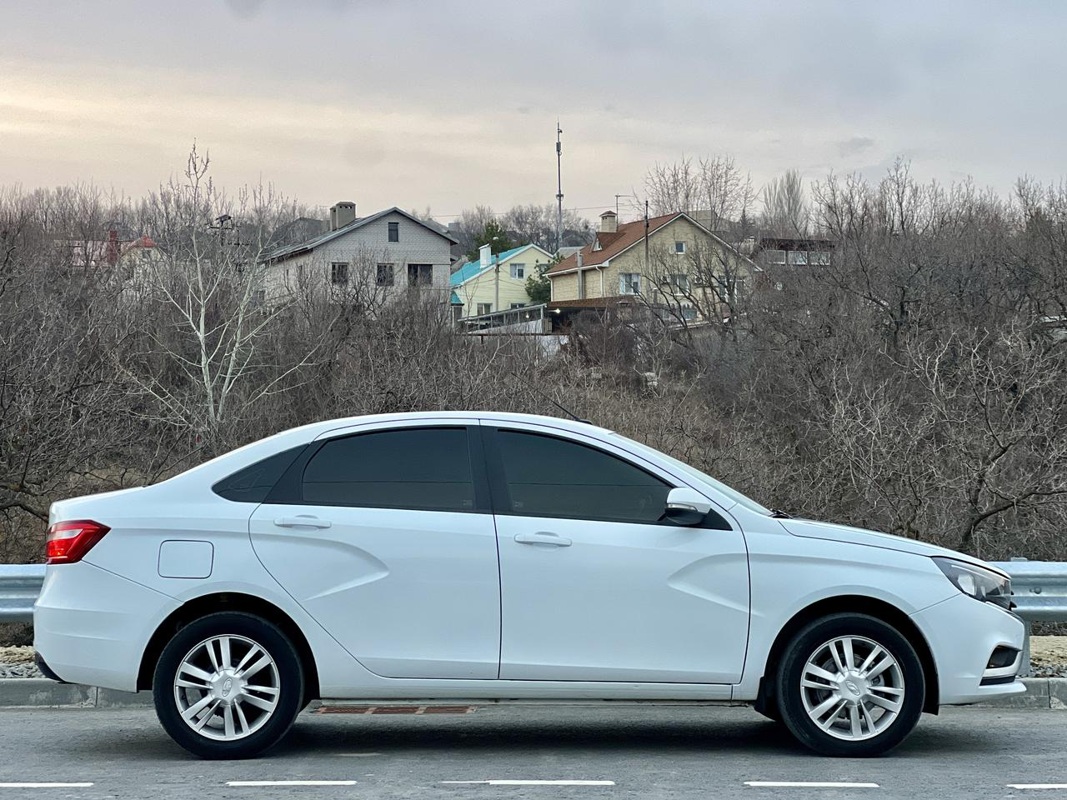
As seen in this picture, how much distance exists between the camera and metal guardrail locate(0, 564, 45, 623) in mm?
7691

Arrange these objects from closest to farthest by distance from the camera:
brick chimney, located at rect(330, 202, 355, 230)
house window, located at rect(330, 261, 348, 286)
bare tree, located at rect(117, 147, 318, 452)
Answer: bare tree, located at rect(117, 147, 318, 452), house window, located at rect(330, 261, 348, 286), brick chimney, located at rect(330, 202, 355, 230)

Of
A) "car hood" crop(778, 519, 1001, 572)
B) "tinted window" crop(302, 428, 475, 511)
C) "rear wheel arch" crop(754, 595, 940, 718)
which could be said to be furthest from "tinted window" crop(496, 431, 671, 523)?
"rear wheel arch" crop(754, 595, 940, 718)

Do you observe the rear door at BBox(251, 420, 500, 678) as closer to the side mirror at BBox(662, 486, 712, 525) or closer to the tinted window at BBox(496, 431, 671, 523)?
the tinted window at BBox(496, 431, 671, 523)

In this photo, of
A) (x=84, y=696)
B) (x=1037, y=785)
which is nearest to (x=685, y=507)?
(x=1037, y=785)

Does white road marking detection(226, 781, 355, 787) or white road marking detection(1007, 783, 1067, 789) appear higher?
white road marking detection(226, 781, 355, 787)

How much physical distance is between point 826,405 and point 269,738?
1800 cm

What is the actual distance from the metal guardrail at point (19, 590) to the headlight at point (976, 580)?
17.9ft

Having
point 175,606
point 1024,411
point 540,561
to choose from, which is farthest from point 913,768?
point 1024,411

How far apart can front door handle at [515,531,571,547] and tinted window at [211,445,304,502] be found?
49.6 inches

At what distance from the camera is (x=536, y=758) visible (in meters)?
6.11

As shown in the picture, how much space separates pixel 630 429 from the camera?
63.7ft

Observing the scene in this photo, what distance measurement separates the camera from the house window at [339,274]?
39.1 metres

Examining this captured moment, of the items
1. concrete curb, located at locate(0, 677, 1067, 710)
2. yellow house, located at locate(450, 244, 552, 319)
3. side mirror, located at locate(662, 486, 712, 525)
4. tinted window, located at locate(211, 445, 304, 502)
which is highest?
yellow house, located at locate(450, 244, 552, 319)

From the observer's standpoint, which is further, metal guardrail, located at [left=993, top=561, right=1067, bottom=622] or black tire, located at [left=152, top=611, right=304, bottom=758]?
metal guardrail, located at [left=993, top=561, right=1067, bottom=622]
